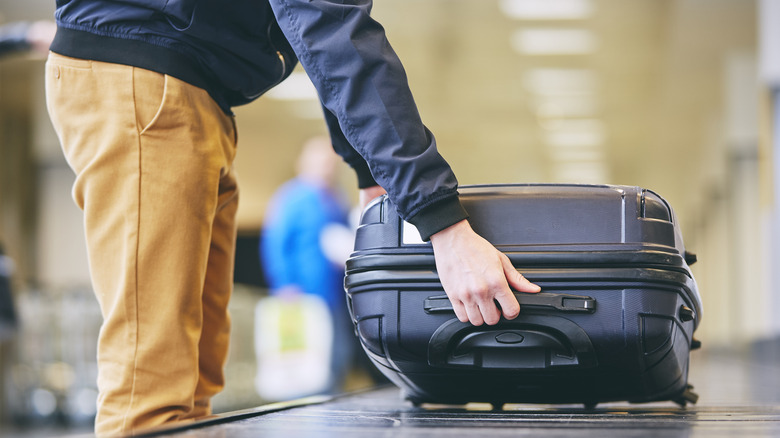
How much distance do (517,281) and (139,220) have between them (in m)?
0.61

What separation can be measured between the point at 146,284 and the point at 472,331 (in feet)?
A: 1.73

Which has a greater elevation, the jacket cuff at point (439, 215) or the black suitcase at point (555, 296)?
the jacket cuff at point (439, 215)

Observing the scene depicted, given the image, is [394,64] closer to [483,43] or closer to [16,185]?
[483,43]

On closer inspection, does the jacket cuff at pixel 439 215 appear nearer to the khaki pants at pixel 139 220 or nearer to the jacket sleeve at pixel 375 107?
the jacket sleeve at pixel 375 107

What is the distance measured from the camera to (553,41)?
922 cm

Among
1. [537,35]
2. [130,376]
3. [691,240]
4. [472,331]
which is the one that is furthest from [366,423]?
[691,240]

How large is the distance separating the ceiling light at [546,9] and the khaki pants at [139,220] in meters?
7.17

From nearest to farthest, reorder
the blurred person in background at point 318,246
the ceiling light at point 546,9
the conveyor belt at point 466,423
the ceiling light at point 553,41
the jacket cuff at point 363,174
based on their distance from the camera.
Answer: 1. the conveyor belt at point 466,423
2. the jacket cuff at point 363,174
3. the blurred person in background at point 318,246
4. the ceiling light at point 546,9
5. the ceiling light at point 553,41

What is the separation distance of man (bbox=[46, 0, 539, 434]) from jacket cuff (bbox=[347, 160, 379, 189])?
0.39 m

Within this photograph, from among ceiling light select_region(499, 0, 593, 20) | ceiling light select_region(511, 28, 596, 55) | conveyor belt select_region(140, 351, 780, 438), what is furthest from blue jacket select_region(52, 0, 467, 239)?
ceiling light select_region(511, 28, 596, 55)

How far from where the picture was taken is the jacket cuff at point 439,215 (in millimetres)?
1278

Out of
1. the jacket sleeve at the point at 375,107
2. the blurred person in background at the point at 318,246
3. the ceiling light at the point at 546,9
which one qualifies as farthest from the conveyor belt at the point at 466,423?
the ceiling light at the point at 546,9

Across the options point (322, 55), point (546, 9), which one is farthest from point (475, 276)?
point (546, 9)

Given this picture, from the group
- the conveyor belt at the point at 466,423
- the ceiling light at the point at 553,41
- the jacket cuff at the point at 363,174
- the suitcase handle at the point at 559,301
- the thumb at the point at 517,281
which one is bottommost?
the conveyor belt at the point at 466,423
